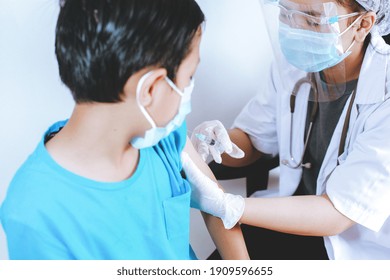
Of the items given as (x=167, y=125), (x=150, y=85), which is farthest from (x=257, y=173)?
(x=150, y=85)

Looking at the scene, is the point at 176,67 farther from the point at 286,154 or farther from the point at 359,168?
the point at 286,154

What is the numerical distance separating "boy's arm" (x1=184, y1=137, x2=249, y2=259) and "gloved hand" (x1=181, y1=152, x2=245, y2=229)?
35 mm

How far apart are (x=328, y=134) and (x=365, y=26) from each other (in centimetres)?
38

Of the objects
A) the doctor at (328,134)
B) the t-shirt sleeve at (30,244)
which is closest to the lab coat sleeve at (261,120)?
the doctor at (328,134)

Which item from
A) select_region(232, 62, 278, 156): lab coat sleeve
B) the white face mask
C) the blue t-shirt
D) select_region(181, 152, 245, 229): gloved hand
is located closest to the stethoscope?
select_region(232, 62, 278, 156): lab coat sleeve

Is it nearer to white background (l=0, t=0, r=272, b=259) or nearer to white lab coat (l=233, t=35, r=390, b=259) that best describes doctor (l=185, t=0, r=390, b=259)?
white lab coat (l=233, t=35, r=390, b=259)

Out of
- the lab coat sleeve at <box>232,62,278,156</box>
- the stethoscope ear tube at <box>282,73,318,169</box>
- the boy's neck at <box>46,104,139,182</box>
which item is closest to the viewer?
the boy's neck at <box>46,104,139,182</box>

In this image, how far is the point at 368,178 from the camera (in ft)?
3.81

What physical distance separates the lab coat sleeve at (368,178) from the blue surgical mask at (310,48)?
0.65 ft

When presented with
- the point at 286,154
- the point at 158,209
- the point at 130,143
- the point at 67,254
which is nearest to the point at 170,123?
the point at 130,143

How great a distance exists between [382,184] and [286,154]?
0.42 m

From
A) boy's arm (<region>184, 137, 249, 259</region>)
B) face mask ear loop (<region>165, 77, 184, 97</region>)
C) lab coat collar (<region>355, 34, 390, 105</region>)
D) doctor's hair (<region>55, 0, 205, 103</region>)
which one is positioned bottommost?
boy's arm (<region>184, 137, 249, 259</region>)

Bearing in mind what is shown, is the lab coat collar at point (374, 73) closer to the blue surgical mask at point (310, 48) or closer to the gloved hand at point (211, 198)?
the blue surgical mask at point (310, 48)

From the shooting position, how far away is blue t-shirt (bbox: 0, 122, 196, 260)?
834 mm
